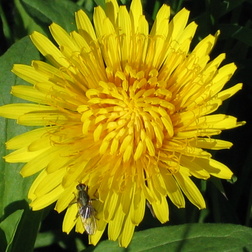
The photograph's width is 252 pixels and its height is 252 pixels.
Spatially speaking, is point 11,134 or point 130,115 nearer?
point 130,115

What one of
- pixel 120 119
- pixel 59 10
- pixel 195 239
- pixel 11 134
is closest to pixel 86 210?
pixel 120 119

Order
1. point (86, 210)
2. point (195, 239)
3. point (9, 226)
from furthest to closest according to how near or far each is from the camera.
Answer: point (9, 226), point (195, 239), point (86, 210)

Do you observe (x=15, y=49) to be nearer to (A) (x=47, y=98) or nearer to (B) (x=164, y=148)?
(A) (x=47, y=98)

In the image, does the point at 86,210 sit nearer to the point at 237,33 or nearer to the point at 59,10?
the point at 59,10

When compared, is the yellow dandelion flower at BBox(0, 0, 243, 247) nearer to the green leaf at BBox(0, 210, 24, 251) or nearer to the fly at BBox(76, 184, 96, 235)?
the fly at BBox(76, 184, 96, 235)

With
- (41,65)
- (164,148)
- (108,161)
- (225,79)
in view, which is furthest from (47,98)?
(225,79)

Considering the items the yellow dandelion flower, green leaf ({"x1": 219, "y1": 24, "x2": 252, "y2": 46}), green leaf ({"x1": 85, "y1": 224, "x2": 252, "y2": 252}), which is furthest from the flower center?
green leaf ({"x1": 219, "y1": 24, "x2": 252, "y2": 46})

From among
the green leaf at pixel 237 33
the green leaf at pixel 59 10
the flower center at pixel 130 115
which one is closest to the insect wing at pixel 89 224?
the flower center at pixel 130 115
